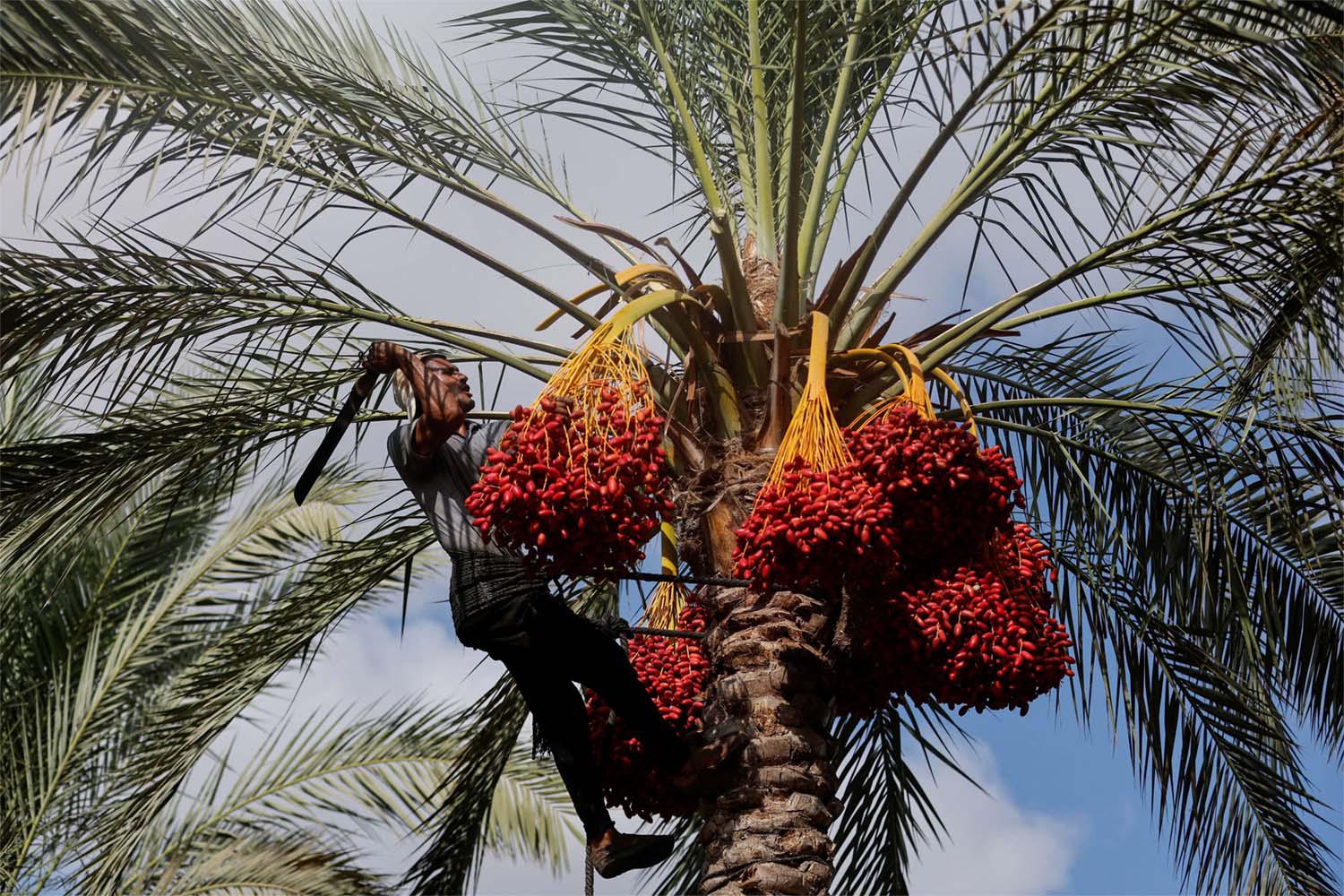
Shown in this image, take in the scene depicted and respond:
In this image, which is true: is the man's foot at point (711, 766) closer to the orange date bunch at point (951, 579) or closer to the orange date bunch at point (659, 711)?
the orange date bunch at point (659, 711)

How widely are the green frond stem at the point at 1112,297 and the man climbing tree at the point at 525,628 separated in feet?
5.43

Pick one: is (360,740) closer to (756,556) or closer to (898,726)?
(898,726)

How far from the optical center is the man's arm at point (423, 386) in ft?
13.0

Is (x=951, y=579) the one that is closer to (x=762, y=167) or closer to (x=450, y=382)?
(x=450, y=382)

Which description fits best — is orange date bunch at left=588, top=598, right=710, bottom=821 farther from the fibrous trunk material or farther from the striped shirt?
the striped shirt

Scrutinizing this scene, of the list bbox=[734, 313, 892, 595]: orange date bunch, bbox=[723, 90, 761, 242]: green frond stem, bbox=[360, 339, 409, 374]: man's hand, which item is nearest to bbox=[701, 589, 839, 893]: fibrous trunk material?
bbox=[734, 313, 892, 595]: orange date bunch

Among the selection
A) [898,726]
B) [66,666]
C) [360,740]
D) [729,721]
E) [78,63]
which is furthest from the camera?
[360,740]

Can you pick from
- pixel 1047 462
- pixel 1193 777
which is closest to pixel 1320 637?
pixel 1193 777

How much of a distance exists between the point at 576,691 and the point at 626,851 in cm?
43

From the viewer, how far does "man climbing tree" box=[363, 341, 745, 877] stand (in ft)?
13.1

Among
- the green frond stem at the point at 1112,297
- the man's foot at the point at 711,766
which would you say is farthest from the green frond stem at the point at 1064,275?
the man's foot at the point at 711,766

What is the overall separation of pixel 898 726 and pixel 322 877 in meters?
4.24

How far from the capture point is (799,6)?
3955 millimetres

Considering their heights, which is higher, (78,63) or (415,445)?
(78,63)
